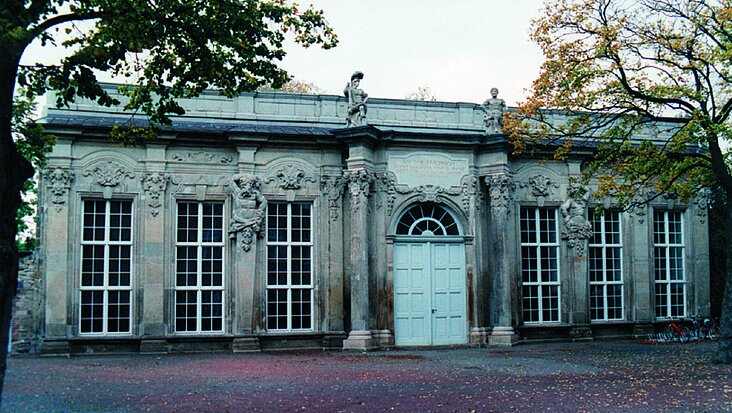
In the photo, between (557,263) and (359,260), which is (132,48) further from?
(557,263)

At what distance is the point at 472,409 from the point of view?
34.6 feet

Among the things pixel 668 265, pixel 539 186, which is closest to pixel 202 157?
pixel 539 186

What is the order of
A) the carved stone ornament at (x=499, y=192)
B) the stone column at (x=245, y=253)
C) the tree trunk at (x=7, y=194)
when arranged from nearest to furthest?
the tree trunk at (x=7, y=194) < the stone column at (x=245, y=253) < the carved stone ornament at (x=499, y=192)

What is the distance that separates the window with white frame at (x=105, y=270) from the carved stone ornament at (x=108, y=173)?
0.55 metres

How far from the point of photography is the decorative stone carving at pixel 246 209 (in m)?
20.2

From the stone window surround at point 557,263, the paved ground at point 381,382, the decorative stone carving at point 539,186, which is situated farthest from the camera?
the decorative stone carving at point 539,186

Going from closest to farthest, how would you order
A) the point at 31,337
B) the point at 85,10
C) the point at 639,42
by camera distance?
the point at 85,10
the point at 639,42
the point at 31,337

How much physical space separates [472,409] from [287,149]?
1197 centimetres

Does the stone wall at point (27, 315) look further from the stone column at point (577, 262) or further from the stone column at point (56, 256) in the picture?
the stone column at point (577, 262)

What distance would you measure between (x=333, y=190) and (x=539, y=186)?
6.19 meters

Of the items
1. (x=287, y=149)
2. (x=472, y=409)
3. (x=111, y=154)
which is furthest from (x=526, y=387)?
(x=111, y=154)

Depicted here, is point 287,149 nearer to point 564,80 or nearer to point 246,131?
point 246,131

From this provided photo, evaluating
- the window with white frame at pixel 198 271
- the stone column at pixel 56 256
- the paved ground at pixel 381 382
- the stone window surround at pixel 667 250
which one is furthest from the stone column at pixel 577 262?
the stone column at pixel 56 256

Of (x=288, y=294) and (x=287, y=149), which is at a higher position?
(x=287, y=149)
